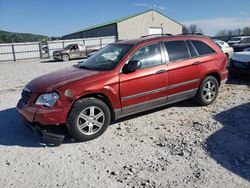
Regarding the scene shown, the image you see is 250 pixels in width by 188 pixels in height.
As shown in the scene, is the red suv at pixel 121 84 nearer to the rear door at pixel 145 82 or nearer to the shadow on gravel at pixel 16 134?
the rear door at pixel 145 82

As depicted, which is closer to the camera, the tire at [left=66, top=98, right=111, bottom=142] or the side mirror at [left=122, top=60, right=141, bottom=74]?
the tire at [left=66, top=98, right=111, bottom=142]

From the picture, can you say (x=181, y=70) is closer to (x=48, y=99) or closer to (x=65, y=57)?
(x=48, y=99)

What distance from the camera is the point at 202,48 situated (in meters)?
6.07

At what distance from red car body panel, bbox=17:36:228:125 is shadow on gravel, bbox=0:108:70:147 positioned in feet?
1.52

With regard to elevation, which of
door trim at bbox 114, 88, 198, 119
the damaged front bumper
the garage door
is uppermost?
the garage door

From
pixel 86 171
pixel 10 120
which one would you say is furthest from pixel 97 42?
pixel 86 171

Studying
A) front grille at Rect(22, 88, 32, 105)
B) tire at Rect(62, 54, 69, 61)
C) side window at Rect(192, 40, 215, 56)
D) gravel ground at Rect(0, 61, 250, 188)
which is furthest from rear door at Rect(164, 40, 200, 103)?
tire at Rect(62, 54, 69, 61)

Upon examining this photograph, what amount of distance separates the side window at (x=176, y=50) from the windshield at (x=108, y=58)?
2.90 feet

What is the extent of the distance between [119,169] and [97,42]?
108 feet

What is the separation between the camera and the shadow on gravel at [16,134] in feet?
15.3

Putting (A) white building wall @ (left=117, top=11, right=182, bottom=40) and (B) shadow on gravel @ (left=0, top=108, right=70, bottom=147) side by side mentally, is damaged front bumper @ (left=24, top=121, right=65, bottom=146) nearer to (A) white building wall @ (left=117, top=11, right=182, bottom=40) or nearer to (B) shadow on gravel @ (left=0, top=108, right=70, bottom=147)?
(B) shadow on gravel @ (left=0, top=108, right=70, bottom=147)

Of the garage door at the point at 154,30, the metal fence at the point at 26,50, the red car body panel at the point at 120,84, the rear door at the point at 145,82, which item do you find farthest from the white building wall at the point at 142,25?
the rear door at the point at 145,82

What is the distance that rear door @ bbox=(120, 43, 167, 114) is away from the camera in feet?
16.1

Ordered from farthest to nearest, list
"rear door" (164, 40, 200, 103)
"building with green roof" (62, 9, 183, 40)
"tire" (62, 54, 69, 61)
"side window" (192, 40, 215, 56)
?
"building with green roof" (62, 9, 183, 40) → "tire" (62, 54, 69, 61) → "side window" (192, 40, 215, 56) → "rear door" (164, 40, 200, 103)
